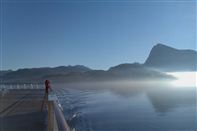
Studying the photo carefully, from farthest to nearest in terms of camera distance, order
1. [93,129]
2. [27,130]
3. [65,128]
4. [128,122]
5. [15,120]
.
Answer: [128,122] < [93,129] < [15,120] < [27,130] < [65,128]

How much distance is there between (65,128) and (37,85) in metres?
68.4

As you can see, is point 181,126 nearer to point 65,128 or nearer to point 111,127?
point 111,127

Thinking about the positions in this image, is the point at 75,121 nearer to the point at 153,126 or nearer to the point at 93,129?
the point at 93,129

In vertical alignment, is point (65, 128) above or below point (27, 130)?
above

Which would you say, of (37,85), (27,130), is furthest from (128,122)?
(37,85)

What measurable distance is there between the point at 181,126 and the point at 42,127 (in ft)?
42.3

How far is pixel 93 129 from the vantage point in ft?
76.5

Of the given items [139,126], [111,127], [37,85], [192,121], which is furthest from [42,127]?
[37,85]

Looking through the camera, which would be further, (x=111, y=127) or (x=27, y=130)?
(x=111, y=127)

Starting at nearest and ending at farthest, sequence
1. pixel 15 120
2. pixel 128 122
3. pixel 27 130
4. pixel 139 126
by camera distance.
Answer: pixel 27 130, pixel 15 120, pixel 139 126, pixel 128 122

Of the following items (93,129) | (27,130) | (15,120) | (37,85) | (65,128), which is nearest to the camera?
(65,128)

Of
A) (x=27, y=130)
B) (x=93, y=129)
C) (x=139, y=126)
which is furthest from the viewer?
(x=139, y=126)

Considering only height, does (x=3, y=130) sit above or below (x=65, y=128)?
below

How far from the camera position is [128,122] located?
2772cm
